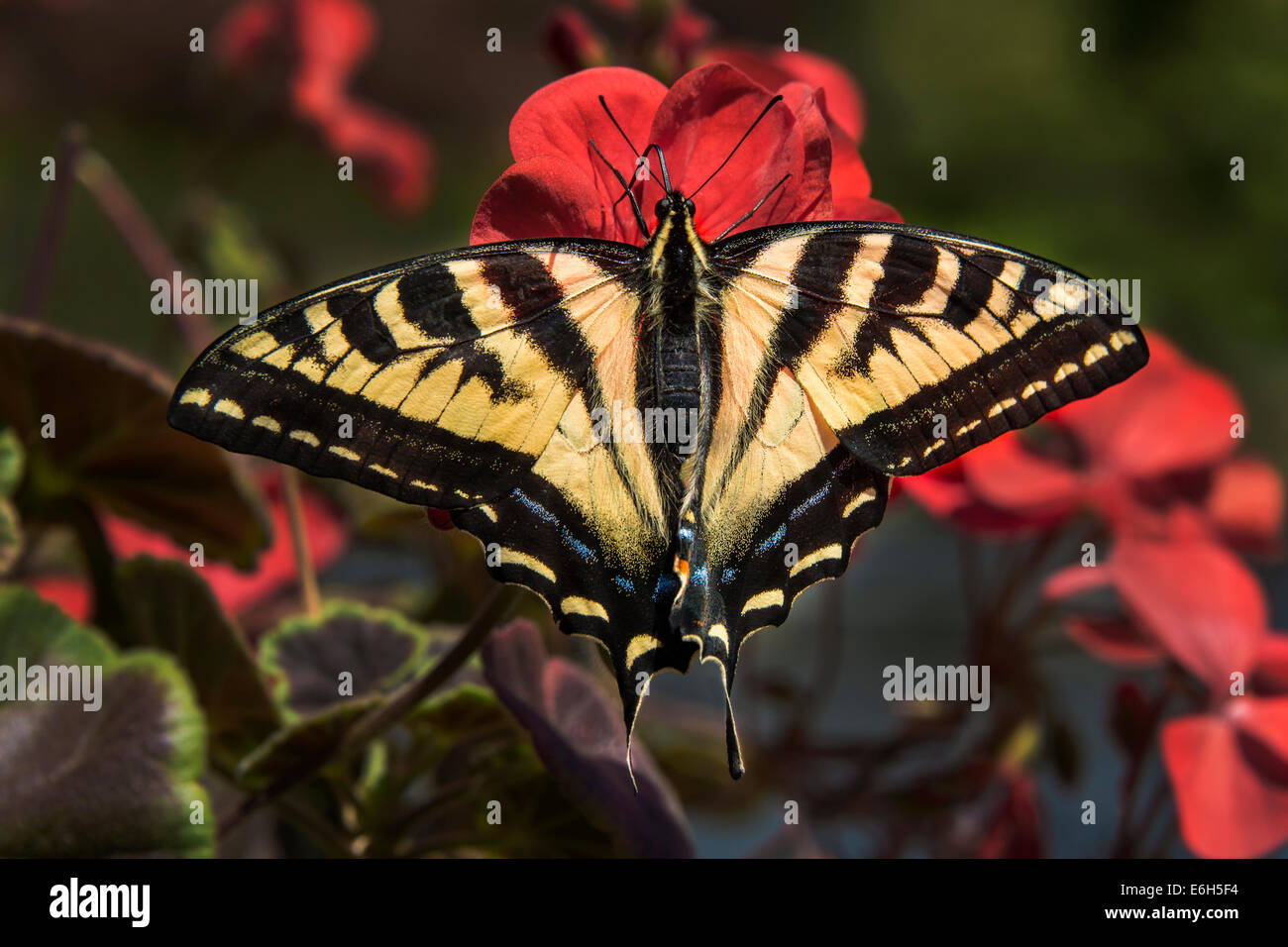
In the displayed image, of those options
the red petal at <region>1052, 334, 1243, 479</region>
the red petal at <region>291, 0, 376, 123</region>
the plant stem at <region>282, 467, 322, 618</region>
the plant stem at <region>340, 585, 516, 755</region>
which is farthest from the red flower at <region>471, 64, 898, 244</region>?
the red petal at <region>291, 0, 376, 123</region>

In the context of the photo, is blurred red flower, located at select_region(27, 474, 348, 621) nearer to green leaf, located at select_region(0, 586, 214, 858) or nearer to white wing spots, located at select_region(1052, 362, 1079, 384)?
green leaf, located at select_region(0, 586, 214, 858)

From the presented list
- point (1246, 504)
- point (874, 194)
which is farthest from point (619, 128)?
point (874, 194)

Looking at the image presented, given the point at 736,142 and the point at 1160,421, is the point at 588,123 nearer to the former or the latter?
the point at 736,142

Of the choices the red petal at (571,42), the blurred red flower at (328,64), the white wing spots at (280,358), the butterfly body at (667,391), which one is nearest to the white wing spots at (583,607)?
the butterfly body at (667,391)

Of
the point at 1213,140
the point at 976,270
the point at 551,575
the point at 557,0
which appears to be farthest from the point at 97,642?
the point at 557,0

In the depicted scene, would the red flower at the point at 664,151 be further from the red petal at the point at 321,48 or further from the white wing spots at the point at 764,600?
the red petal at the point at 321,48

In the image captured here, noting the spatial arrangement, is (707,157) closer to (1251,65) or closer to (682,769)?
(682,769)
